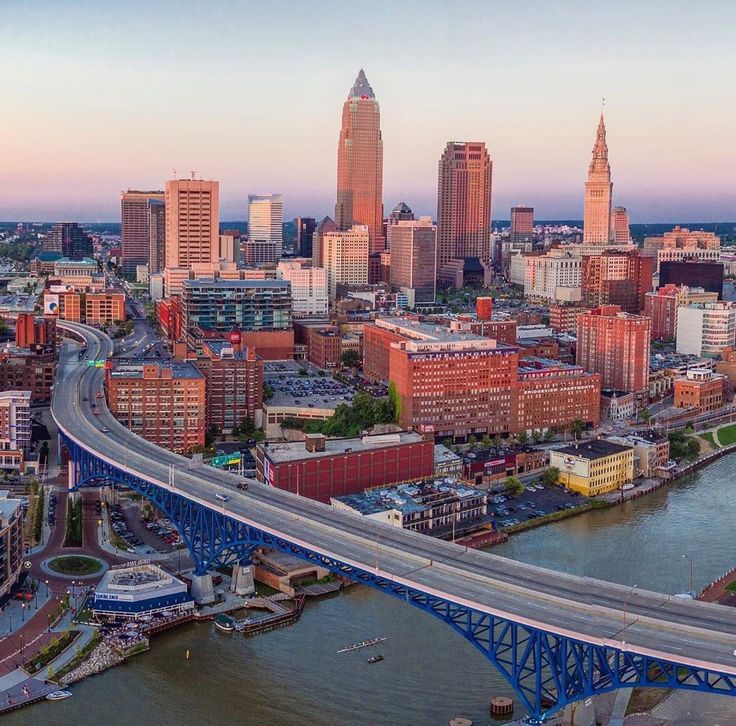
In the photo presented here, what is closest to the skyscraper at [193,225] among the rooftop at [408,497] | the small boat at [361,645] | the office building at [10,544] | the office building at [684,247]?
the rooftop at [408,497]

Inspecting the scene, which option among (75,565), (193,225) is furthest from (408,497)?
(193,225)

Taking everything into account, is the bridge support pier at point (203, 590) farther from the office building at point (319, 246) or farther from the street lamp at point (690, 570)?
the office building at point (319, 246)

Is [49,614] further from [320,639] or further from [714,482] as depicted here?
[714,482]

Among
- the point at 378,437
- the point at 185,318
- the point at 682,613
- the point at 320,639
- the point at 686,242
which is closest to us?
the point at 682,613

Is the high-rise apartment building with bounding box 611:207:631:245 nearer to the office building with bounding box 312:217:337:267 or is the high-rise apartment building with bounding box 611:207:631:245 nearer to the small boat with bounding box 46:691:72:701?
the office building with bounding box 312:217:337:267

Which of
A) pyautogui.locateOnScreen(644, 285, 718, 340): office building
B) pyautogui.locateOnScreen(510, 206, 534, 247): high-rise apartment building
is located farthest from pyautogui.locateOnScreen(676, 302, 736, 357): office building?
pyautogui.locateOnScreen(510, 206, 534, 247): high-rise apartment building

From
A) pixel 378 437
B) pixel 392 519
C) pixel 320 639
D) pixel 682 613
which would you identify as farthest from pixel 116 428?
pixel 682 613

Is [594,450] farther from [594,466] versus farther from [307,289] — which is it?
[307,289]
